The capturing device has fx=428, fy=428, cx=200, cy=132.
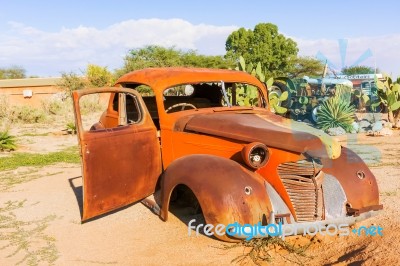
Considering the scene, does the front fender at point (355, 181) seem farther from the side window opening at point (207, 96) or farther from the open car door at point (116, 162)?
the open car door at point (116, 162)

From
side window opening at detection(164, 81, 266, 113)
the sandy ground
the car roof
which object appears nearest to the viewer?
the sandy ground

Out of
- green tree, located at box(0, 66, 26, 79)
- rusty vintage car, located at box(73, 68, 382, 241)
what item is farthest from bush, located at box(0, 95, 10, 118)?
green tree, located at box(0, 66, 26, 79)

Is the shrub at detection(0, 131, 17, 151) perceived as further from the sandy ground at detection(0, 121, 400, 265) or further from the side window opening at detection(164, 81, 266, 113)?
the side window opening at detection(164, 81, 266, 113)

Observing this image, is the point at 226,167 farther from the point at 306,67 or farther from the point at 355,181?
the point at 306,67

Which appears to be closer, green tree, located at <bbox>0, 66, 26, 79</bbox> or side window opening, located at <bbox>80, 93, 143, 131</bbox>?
side window opening, located at <bbox>80, 93, 143, 131</bbox>

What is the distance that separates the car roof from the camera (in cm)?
499

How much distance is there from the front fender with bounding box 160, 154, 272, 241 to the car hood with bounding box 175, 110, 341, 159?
1.07ft

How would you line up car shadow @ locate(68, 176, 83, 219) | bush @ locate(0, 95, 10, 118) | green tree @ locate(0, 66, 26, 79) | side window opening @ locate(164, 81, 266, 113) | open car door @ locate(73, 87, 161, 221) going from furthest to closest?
1. green tree @ locate(0, 66, 26, 79)
2. bush @ locate(0, 95, 10, 118)
3. side window opening @ locate(164, 81, 266, 113)
4. car shadow @ locate(68, 176, 83, 219)
5. open car door @ locate(73, 87, 161, 221)

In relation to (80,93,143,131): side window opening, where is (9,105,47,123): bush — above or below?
below

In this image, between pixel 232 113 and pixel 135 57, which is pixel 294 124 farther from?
pixel 135 57

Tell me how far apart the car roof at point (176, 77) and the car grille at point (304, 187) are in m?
1.80

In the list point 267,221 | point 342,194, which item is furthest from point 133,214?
point 342,194

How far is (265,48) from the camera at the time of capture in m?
40.0

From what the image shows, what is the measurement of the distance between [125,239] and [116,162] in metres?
0.76
